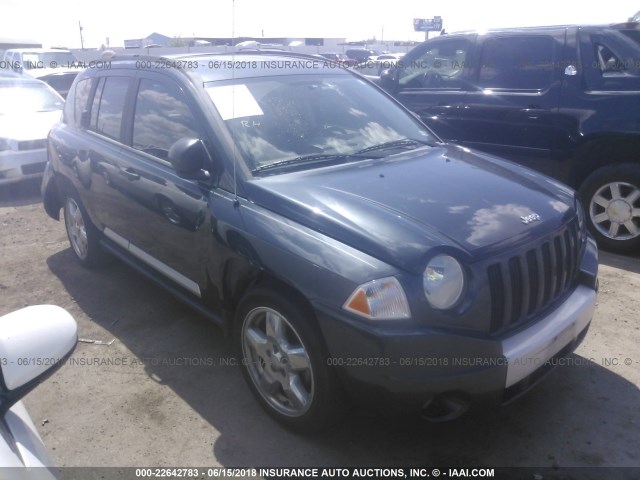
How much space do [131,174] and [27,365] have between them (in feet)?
7.93

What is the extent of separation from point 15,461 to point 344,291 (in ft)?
4.47

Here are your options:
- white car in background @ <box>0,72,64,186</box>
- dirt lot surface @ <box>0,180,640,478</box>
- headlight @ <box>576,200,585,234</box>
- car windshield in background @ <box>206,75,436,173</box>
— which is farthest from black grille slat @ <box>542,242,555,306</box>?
white car in background @ <box>0,72,64,186</box>

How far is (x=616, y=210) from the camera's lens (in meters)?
5.37

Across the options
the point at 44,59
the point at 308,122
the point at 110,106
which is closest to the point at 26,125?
the point at 110,106

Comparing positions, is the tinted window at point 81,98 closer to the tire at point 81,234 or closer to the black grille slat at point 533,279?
the tire at point 81,234

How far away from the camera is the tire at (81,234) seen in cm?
497

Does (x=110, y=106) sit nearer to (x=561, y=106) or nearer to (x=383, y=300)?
(x=383, y=300)

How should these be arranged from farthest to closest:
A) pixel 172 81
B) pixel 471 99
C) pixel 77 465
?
pixel 471 99, pixel 172 81, pixel 77 465

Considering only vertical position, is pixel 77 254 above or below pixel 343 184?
below

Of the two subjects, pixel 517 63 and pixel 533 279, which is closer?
pixel 533 279

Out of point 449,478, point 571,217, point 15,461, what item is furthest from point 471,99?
point 15,461

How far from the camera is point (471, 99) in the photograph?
619 centimetres

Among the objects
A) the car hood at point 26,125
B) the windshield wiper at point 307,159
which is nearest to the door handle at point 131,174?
the windshield wiper at point 307,159

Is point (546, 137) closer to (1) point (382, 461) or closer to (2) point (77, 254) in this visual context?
(1) point (382, 461)
